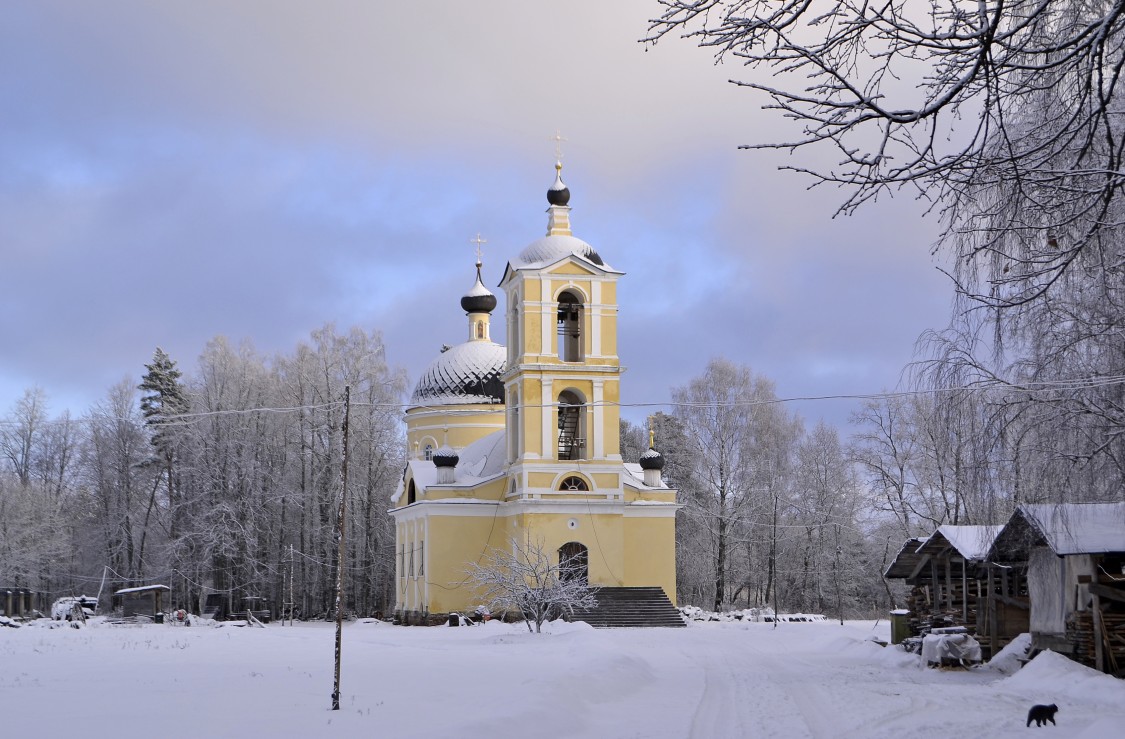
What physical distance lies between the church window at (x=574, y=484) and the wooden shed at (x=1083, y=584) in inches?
735

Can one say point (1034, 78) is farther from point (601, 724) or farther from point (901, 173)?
point (601, 724)

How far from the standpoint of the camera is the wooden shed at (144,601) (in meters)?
38.0

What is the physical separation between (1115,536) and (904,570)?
25.7 ft

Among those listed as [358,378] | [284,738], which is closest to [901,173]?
[284,738]

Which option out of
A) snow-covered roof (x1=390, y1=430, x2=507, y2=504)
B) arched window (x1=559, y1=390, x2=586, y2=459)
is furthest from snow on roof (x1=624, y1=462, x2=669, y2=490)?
snow-covered roof (x1=390, y1=430, x2=507, y2=504)

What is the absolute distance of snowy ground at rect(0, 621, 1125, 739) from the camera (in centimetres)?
1203

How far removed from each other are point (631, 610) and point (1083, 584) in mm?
18522

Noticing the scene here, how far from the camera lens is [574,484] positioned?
37500 mm

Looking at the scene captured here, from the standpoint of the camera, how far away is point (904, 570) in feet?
83.5

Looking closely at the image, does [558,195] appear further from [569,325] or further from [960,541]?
[960,541]

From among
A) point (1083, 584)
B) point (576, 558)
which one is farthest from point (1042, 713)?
point (576, 558)

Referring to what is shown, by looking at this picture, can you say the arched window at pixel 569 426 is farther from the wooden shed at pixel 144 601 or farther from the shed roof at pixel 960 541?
the shed roof at pixel 960 541

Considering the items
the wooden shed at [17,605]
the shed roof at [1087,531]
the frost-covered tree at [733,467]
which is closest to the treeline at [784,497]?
the frost-covered tree at [733,467]

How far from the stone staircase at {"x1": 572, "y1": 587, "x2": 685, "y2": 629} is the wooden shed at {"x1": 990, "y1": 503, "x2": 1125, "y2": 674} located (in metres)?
15.9
